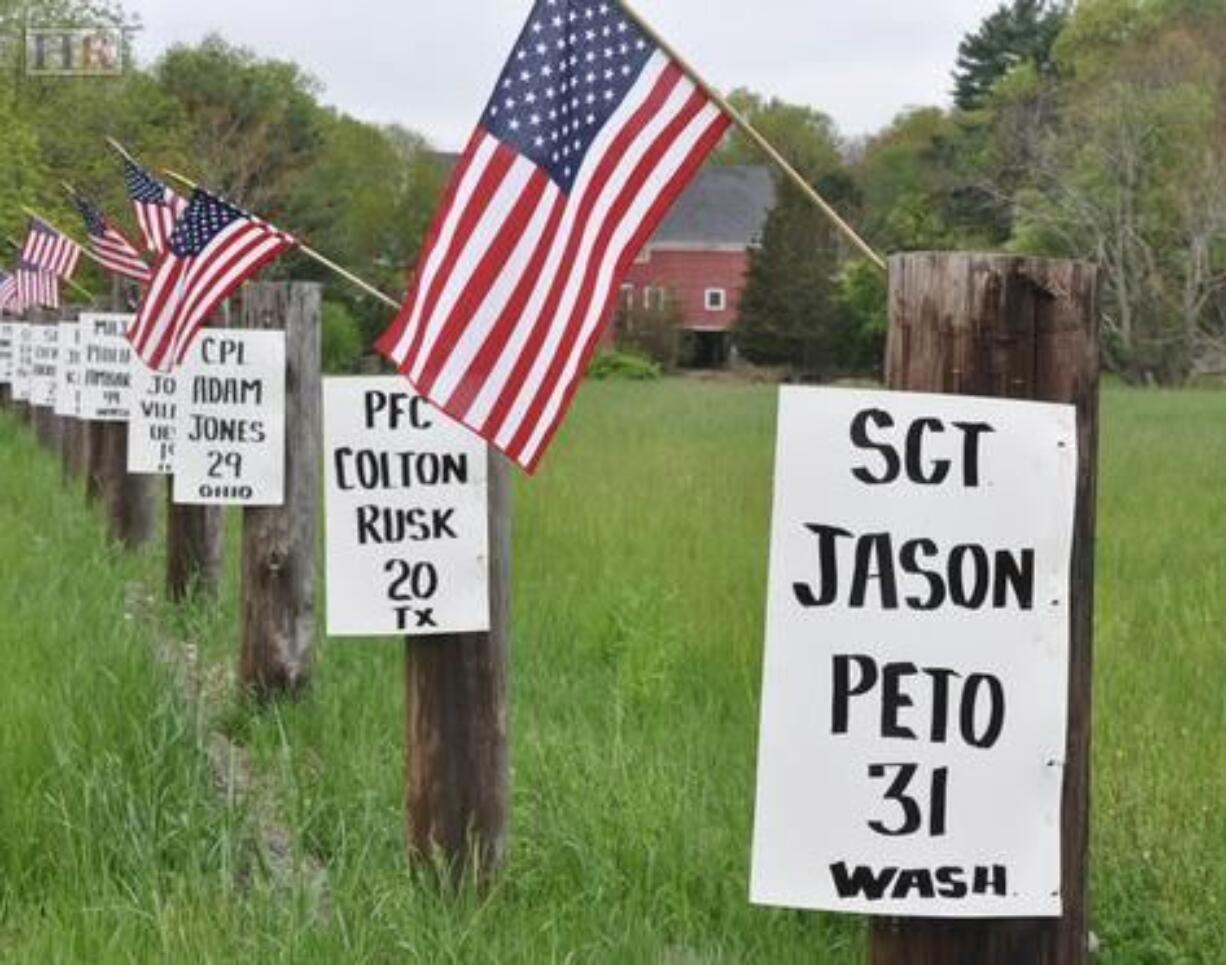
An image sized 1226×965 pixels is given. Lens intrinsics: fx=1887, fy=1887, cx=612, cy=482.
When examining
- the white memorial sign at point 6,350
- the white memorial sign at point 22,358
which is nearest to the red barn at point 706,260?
the white memorial sign at point 6,350

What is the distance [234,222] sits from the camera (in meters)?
7.07

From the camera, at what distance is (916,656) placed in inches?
104

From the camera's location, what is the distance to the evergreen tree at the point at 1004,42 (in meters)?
86.9

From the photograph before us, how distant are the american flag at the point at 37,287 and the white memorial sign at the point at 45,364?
0.65 m

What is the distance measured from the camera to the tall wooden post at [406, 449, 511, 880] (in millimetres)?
4254

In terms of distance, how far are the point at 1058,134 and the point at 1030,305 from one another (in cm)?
5670

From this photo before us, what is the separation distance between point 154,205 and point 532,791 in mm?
5374

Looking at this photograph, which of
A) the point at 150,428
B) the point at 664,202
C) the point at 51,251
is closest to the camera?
the point at 664,202

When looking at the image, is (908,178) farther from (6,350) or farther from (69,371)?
(69,371)

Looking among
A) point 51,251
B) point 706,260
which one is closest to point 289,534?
point 51,251

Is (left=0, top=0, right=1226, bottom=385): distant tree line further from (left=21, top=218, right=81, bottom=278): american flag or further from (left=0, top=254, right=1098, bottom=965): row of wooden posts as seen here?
(left=0, top=254, right=1098, bottom=965): row of wooden posts

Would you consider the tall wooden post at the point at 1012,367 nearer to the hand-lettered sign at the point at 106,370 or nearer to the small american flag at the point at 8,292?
the hand-lettered sign at the point at 106,370

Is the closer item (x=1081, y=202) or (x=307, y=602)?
(x=307, y=602)

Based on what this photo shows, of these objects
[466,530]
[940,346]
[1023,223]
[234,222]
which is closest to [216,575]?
[234,222]
